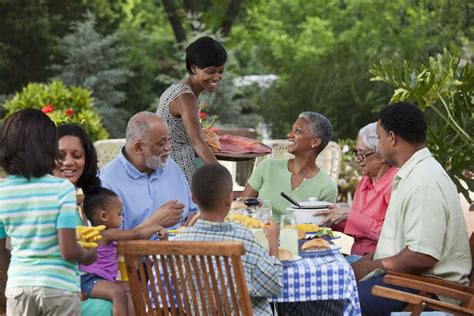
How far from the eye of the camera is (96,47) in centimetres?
1977

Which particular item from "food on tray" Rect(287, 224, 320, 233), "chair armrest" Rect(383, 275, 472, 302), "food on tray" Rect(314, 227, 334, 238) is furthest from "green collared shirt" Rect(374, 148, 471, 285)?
"food on tray" Rect(287, 224, 320, 233)

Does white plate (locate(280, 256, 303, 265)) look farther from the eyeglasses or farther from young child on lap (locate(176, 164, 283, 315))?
the eyeglasses

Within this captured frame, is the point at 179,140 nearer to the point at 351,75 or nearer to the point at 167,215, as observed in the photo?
the point at 167,215

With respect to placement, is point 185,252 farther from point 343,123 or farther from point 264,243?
point 343,123

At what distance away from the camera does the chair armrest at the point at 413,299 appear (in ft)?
14.2

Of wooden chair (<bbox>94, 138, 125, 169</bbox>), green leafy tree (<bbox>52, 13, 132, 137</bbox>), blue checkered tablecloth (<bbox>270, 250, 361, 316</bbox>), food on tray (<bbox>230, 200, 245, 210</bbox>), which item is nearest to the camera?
blue checkered tablecloth (<bbox>270, 250, 361, 316</bbox>)

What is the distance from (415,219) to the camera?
4.75m

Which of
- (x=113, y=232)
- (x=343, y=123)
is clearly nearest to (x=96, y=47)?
(x=343, y=123)

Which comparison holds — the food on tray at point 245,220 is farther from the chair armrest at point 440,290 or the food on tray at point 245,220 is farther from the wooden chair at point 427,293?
the chair armrest at point 440,290

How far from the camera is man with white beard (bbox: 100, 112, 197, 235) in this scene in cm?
538

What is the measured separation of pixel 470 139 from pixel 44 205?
3151 mm

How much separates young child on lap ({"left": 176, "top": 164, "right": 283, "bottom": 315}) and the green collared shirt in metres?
0.82

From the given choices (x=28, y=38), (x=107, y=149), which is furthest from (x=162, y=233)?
(x=28, y=38)

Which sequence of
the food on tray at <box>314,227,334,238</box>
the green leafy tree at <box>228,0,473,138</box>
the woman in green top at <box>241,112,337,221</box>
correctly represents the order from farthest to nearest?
the green leafy tree at <box>228,0,473,138</box> → the woman in green top at <box>241,112,337,221</box> → the food on tray at <box>314,227,334,238</box>
